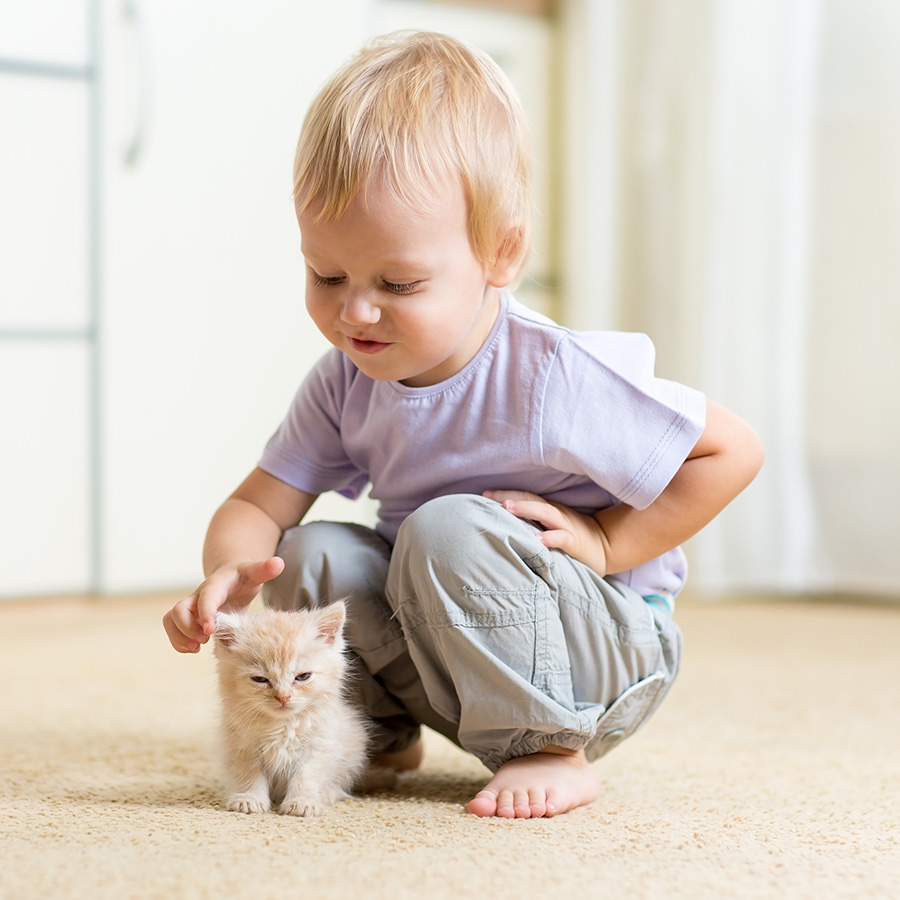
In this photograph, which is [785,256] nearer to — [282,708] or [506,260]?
[506,260]

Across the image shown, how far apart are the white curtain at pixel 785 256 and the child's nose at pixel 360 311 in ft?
4.71

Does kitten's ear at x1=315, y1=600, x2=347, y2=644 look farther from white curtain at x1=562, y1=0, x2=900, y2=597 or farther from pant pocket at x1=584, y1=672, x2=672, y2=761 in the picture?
white curtain at x1=562, y1=0, x2=900, y2=597

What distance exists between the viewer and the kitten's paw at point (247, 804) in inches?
34.1

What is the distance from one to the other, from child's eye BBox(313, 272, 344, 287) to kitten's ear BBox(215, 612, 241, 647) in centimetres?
26

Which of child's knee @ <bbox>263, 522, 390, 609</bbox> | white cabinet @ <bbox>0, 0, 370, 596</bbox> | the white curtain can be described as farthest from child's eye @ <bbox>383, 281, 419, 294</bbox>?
the white curtain

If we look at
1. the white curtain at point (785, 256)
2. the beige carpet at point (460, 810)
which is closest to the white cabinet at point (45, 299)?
the beige carpet at point (460, 810)

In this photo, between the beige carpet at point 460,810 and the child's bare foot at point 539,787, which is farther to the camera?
the child's bare foot at point 539,787

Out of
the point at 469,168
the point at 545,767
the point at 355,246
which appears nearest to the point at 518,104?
the point at 469,168

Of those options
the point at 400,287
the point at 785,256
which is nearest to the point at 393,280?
the point at 400,287

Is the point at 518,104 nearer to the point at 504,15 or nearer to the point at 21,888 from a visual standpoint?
the point at 21,888

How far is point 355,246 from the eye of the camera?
0.87 m

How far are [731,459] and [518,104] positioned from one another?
0.34 m

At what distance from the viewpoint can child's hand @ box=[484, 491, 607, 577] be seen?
94 centimetres

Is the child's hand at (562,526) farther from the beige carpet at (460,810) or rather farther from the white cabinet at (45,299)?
the white cabinet at (45,299)
